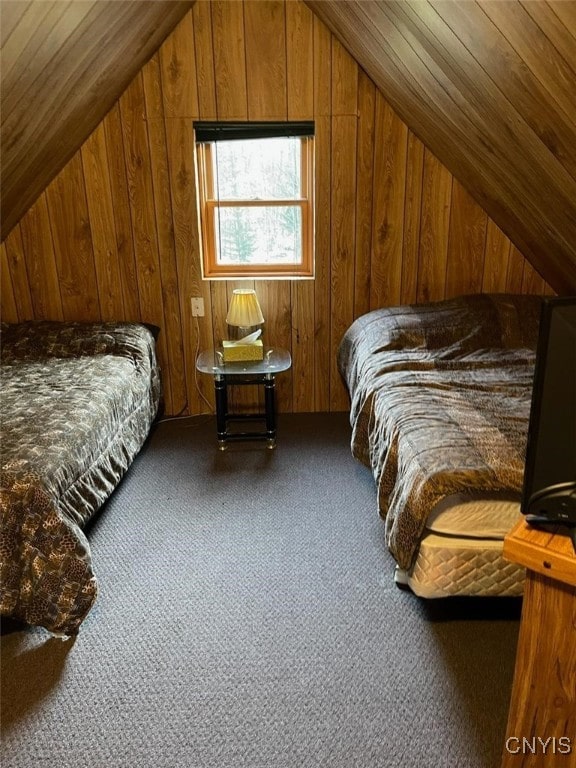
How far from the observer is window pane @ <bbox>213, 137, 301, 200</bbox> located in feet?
10.2

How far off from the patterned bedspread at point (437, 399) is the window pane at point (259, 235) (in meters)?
0.64

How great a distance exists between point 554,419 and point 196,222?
2640 mm

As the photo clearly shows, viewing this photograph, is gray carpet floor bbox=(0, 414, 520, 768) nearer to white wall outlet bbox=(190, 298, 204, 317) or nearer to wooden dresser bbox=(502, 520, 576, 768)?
wooden dresser bbox=(502, 520, 576, 768)

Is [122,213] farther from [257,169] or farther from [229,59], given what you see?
[229,59]

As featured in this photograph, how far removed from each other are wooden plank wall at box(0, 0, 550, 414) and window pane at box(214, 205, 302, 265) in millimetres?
162

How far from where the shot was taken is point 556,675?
1002mm

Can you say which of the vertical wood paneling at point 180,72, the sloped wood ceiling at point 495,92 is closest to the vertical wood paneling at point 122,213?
the vertical wood paneling at point 180,72

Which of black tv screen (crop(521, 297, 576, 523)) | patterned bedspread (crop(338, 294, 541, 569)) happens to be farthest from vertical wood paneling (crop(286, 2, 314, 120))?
black tv screen (crop(521, 297, 576, 523))

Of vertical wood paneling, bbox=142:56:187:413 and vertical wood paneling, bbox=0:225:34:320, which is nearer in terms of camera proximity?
vertical wood paneling, bbox=142:56:187:413

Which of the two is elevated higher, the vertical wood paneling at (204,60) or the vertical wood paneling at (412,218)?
the vertical wood paneling at (204,60)

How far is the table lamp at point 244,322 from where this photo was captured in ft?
9.83

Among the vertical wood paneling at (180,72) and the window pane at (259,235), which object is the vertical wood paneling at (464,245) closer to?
the window pane at (259,235)

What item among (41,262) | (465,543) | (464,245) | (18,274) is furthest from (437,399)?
(18,274)

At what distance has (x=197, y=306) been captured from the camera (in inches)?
130
